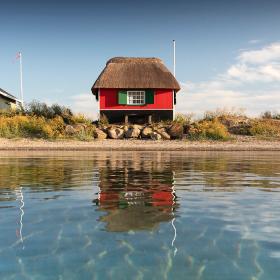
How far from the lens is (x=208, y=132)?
29.8m

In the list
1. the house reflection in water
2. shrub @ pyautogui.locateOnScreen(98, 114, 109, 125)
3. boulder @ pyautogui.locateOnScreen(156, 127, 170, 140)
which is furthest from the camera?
shrub @ pyautogui.locateOnScreen(98, 114, 109, 125)

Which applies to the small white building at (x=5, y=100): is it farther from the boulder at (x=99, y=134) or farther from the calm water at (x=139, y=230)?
the calm water at (x=139, y=230)

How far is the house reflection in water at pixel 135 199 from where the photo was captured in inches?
234

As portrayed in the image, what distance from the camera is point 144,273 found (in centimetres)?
391

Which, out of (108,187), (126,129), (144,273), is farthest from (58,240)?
(126,129)

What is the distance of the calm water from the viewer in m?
4.04

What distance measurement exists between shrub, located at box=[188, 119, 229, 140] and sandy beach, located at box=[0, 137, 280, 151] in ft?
3.35

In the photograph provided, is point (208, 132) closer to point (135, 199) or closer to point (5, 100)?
point (135, 199)

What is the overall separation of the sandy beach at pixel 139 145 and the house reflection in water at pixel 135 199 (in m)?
12.9

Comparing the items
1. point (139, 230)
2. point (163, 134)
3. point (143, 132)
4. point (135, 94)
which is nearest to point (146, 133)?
point (143, 132)

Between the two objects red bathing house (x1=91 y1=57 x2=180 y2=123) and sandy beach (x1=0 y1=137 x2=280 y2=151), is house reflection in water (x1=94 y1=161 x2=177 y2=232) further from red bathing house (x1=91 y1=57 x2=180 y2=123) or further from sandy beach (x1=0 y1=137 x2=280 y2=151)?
red bathing house (x1=91 y1=57 x2=180 y2=123)

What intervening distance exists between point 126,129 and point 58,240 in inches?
1006

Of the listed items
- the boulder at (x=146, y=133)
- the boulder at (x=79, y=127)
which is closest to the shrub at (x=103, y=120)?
the boulder at (x=79, y=127)

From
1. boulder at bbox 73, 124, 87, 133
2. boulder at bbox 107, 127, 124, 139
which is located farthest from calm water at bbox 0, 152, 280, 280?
boulder at bbox 73, 124, 87, 133
